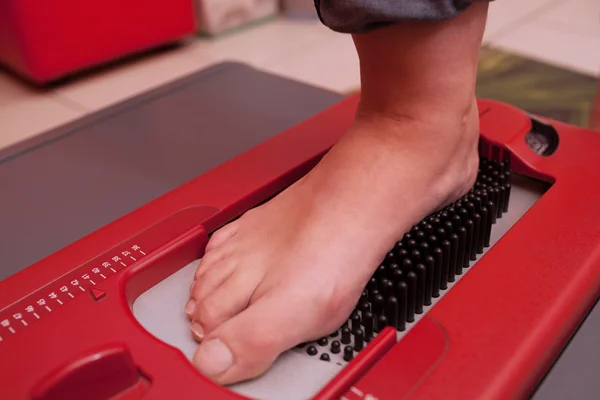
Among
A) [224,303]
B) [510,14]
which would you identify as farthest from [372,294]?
[510,14]

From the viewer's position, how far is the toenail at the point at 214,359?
0.44 meters

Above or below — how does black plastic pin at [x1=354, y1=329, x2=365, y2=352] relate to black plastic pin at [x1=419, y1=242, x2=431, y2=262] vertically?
below

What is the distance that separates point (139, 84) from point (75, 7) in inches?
6.9

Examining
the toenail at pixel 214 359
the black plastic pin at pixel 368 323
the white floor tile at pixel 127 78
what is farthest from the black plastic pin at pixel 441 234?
the white floor tile at pixel 127 78

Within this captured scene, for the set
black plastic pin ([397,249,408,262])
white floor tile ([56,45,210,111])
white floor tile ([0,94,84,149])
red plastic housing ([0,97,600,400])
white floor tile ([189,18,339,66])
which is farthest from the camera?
white floor tile ([189,18,339,66])

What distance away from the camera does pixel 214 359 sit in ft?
1.46

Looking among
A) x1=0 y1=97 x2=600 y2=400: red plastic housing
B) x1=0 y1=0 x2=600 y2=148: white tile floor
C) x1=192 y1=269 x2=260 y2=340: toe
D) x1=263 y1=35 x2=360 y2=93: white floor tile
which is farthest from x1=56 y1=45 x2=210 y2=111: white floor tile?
x1=192 y1=269 x2=260 y2=340: toe

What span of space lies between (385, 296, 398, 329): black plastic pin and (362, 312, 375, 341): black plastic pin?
13mm

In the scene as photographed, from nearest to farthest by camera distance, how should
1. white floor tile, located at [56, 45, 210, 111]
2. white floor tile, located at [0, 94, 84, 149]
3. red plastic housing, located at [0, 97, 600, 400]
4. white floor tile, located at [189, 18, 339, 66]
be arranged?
1. red plastic housing, located at [0, 97, 600, 400]
2. white floor tile, located at [0, 94, 84, 149]
3. white floor tile, located at [56, 45, 210, 111]
4. white floor tile, located at [189, 18, 339, 66]

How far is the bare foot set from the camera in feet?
1.50

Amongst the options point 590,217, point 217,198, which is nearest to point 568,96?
point 590,217

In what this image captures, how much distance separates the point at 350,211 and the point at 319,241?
1.5 inches

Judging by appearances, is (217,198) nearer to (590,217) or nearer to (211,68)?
(590,217)

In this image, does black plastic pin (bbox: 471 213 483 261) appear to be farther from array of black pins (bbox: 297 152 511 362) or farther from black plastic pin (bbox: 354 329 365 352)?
black plastic pin (bbox: 354 329 365 352)
